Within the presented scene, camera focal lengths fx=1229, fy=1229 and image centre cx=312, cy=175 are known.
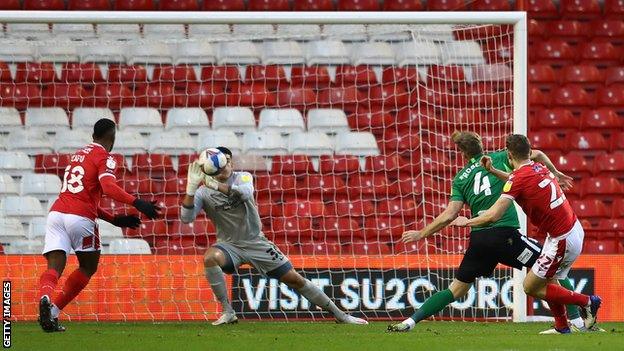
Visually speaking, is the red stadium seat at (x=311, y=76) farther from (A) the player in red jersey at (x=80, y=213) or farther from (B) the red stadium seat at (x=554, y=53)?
(A) the player in red jersey at (x=80, y=213)

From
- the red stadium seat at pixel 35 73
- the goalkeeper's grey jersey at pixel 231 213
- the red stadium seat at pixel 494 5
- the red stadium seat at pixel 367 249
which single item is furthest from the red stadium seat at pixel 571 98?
the red stadium seat at pixel 35 73

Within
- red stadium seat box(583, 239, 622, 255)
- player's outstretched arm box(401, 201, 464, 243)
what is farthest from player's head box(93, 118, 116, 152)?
red stadium seat box(583, 239, 622, 255)

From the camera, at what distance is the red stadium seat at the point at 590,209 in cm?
1666

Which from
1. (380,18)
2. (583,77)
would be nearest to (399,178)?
(380,18)

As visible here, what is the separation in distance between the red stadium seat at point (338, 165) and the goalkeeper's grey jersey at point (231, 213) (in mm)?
3337

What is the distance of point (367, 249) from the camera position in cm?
1506

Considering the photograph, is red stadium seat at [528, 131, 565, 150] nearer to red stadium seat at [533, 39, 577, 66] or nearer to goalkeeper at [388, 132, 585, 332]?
red stadium seat at [533, 39, 577, 66]

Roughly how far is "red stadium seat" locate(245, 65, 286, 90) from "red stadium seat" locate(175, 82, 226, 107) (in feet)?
1.36

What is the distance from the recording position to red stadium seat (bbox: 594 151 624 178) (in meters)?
17.2

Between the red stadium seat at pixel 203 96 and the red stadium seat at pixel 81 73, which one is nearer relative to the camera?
the red stadium seat at pixel 81 73

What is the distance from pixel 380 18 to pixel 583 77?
6.00 metres

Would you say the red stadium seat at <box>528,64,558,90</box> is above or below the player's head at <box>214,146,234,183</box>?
above

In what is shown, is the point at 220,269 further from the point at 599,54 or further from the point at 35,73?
the point at 599,54

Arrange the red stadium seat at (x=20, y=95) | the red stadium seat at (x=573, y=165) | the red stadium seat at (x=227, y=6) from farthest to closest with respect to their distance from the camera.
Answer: the red stadium seat at (x=227, y=6) < the red stadium seat at (x=573, y=165) < the red stadium seat at (x=20, y=95)
